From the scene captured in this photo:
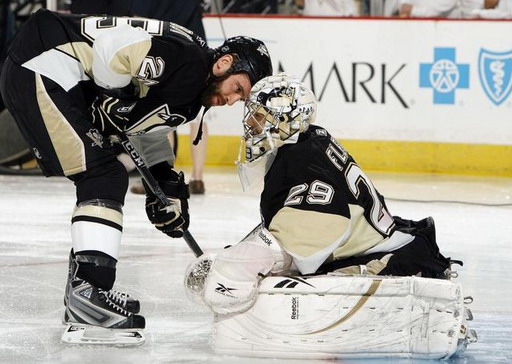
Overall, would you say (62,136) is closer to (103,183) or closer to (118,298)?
(103,183)

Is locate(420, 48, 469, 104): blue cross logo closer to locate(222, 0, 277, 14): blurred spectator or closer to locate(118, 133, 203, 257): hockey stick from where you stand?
locate(222, 0, 277, 14): blurred spectator

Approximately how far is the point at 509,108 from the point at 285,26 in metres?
1.40

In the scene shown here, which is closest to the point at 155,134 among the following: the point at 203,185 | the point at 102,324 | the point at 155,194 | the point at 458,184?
the point at 155,194

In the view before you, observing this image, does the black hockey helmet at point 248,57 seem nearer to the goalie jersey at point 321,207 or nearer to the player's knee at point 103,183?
the goalie jersey at point 321,207

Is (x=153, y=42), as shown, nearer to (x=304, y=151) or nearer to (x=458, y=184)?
(x=304, y=151)

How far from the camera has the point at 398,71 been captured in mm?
7000

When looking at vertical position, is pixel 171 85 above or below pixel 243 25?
above

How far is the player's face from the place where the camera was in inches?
121

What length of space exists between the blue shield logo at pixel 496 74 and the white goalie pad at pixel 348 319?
415 centimetres

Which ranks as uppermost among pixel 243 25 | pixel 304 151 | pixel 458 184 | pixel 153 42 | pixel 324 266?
pixel 153 42

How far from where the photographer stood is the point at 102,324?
3.03 metres

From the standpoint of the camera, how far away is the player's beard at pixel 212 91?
122 inches

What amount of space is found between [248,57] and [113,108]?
0.38 meters

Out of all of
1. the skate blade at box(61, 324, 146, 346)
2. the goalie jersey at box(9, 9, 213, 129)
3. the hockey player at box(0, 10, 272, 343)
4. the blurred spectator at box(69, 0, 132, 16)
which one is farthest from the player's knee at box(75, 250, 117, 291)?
the blurred spectator at box(69, 0, 132, 16)
